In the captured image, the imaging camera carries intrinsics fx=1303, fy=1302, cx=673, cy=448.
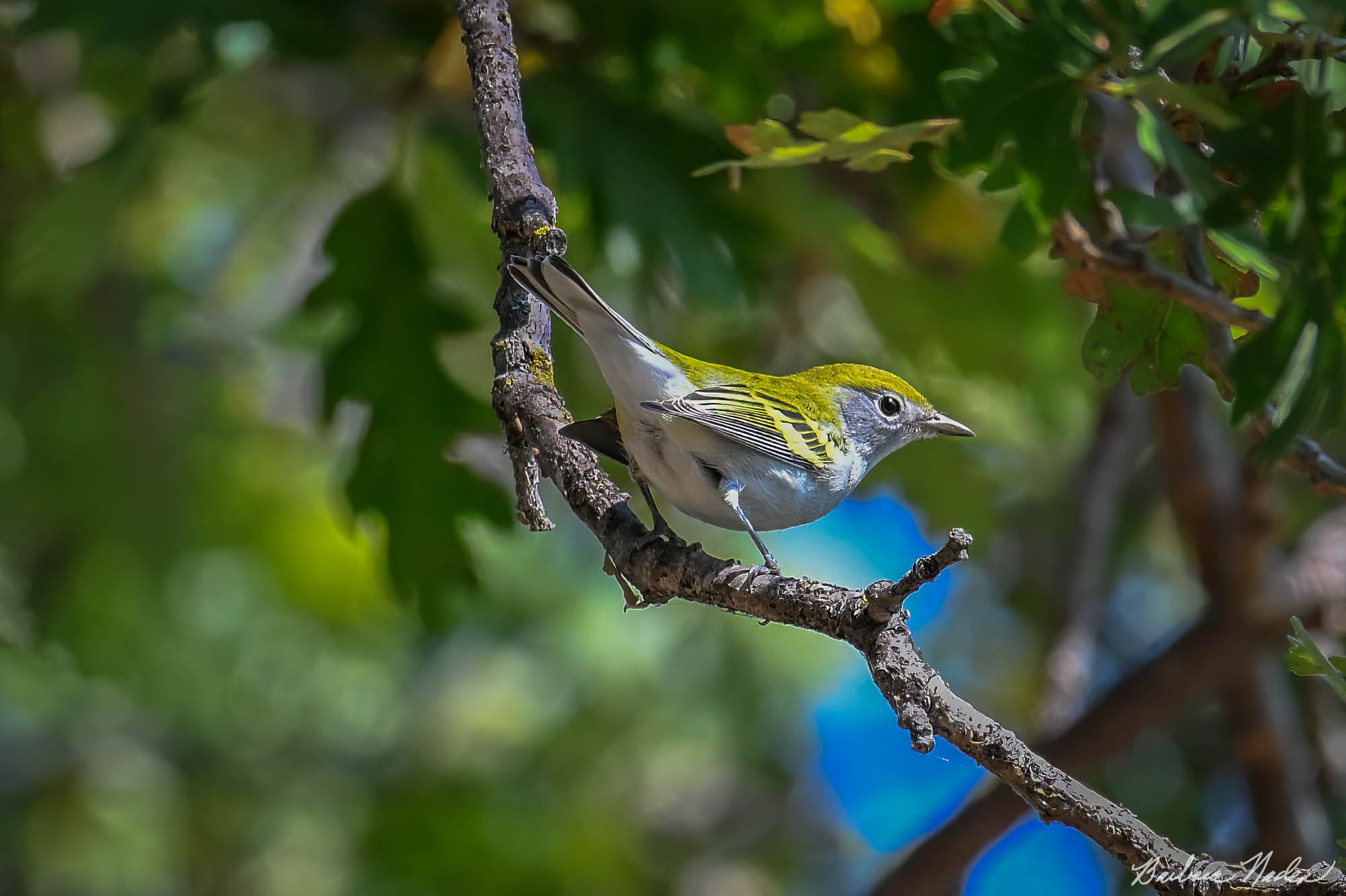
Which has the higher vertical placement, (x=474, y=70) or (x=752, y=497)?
(x=474, y=70)

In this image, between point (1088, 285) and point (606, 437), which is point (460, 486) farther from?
point (1088, 285)

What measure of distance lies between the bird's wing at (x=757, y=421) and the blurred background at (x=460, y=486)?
26.1 inches

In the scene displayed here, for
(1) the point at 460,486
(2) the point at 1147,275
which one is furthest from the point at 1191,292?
(1) the point at 460,486

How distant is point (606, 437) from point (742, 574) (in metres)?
0.61

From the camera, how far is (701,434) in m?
2.16

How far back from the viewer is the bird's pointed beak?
273 centimetres

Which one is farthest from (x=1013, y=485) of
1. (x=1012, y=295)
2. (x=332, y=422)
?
(x=332, y=422)

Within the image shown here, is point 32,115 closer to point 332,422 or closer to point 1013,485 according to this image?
point 332,422

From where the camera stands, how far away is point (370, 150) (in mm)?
6105

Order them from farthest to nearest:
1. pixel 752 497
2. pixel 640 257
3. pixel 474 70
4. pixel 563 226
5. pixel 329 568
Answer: pixel 329 568 < pixel 563 226 < pixel 640 257 < pixel 752 497 < pixel 474 70

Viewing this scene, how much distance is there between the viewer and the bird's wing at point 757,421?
84.7 inches

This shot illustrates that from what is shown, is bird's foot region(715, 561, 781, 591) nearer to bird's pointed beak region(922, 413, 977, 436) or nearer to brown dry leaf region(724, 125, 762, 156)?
brown dry leaf region(724, 125, 762, 156)

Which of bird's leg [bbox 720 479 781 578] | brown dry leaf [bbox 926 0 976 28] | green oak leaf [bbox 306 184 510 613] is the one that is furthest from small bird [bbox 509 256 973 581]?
green oak leaf [bbox 306 184 510 613]

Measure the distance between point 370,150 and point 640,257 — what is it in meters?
3.38
